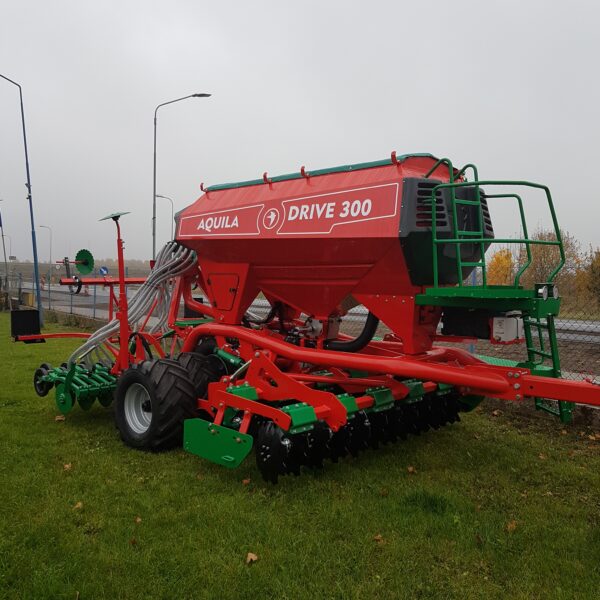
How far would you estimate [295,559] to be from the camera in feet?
10.9

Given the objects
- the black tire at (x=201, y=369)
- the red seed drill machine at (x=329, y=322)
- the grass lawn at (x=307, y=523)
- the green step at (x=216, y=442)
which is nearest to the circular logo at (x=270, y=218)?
the red seed drill machine at (x=329, y=322)

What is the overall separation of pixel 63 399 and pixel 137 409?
1180mm

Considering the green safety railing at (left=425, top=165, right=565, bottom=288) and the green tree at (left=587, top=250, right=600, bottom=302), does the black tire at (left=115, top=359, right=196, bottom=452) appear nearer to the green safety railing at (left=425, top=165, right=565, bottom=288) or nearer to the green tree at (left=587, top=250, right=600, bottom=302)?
the green safety railing at (left=425, top=165, right=565, bottom=288)

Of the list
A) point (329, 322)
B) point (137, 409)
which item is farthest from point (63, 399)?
point (329, 322)

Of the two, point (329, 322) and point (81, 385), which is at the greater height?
point (329, 322)

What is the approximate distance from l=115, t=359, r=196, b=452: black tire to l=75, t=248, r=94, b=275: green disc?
68.5 inches

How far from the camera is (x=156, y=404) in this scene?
16.5 feet

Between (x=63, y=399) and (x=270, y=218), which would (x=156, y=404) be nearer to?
(x=63, y=399)

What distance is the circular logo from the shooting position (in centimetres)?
491

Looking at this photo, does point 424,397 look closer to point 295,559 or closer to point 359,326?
point 295,559

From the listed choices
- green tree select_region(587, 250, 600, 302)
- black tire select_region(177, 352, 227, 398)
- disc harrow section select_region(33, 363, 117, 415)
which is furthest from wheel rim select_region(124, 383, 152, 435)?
green tree select_region(587, 250, 600, 302)

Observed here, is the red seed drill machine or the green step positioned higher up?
the red seed drill machine

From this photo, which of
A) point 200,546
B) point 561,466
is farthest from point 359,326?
point 200,546

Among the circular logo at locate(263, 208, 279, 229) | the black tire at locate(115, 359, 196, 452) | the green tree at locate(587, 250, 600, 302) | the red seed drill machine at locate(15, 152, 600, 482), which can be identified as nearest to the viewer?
the red seed drill machine at locate(15, 152, 600, 482)
